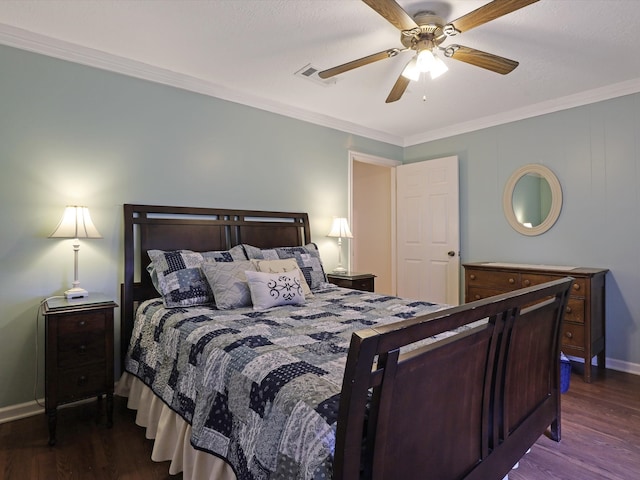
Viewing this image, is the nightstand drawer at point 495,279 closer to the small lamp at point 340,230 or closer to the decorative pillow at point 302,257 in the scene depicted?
the small lamp at point 340,230

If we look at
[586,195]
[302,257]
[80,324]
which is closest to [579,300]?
[586,195]

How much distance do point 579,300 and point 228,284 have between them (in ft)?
9.18

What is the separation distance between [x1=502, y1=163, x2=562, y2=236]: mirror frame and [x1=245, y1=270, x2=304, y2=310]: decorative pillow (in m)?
2.60

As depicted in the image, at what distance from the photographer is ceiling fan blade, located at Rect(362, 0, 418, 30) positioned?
1684 millimetres

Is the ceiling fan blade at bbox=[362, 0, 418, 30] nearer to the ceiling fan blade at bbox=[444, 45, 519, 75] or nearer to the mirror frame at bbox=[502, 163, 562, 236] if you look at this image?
the ceiling fan blade at bbox=[444, 45, 519, 75]

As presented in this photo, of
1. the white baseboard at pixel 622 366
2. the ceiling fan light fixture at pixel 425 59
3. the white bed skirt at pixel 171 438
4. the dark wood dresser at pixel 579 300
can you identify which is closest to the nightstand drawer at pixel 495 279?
the dark wood dresser at pixel 579 300

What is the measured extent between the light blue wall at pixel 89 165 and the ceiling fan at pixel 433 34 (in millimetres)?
1250

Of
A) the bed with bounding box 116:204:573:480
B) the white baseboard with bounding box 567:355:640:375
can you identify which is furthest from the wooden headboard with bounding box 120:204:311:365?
the white baseboard with bounding box 567:355:640:375

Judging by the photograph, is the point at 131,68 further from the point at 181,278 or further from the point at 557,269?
the point at 557,269

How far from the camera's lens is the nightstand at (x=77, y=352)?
6.75ft

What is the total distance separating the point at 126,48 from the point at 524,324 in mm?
2988

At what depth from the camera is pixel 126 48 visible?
2510 mm

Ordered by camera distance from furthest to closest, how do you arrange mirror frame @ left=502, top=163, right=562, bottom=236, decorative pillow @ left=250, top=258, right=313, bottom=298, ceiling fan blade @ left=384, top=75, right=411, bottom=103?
1. mirror frame @ left=502, top=163, right=562, bottom=236
2. decorative pillow @ left=250, top=258, right=313, bottom=298
3. ceiling fan blade @ left=384, top=75, right=411, bottom=103

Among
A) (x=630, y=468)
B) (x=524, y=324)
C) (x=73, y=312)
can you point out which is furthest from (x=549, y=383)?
(x=73, y=312)
